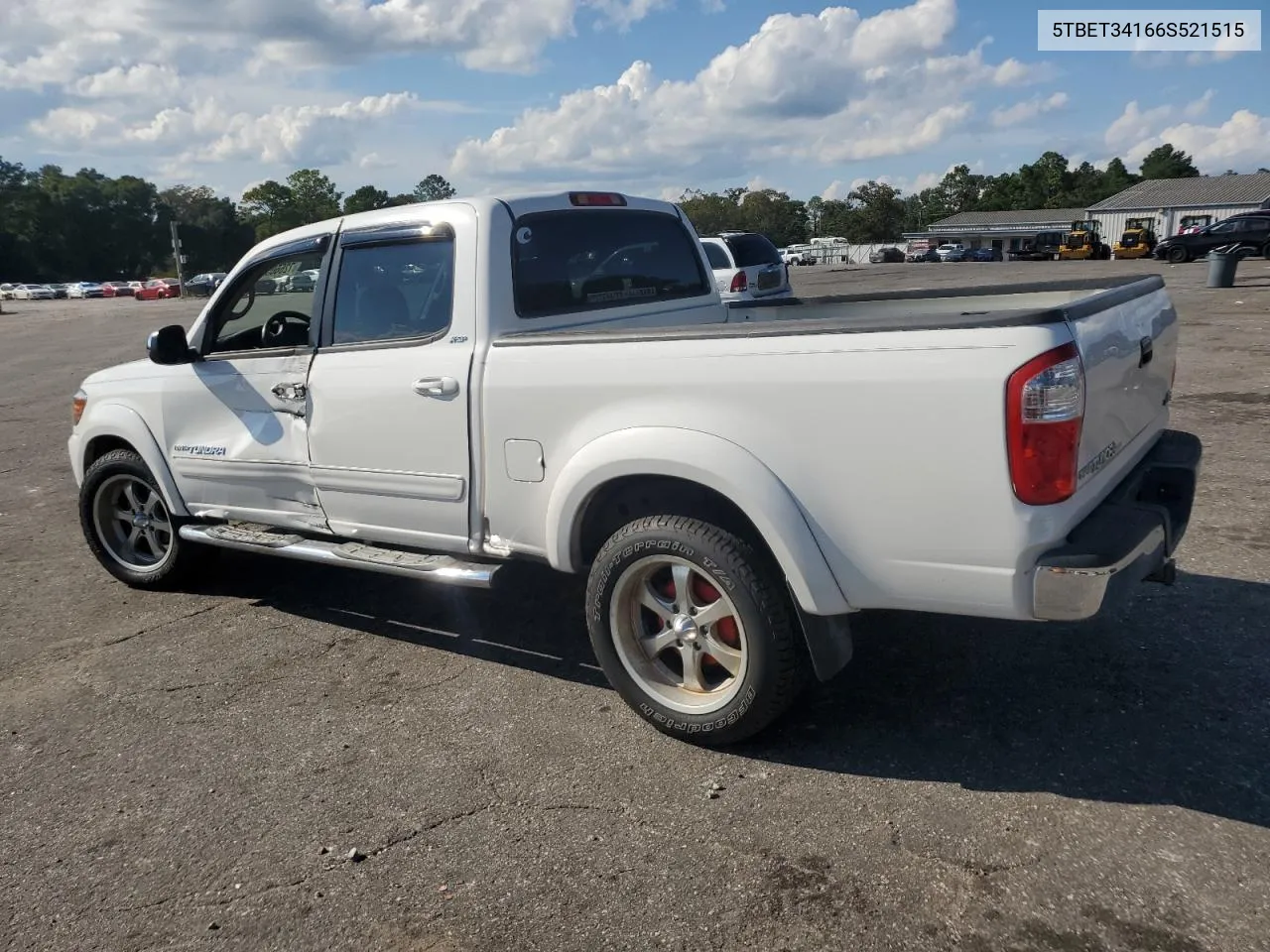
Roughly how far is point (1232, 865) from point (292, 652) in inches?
150

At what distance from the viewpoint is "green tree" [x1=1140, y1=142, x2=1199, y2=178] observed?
358ft

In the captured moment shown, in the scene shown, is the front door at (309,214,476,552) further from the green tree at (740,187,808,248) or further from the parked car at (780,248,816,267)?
the green tree at (740,187,808,248)

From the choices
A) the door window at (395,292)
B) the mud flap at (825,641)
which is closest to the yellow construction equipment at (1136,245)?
the door window at (395,292)

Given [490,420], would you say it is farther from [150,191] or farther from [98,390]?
[150,191]

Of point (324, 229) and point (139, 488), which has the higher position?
point (324, 229)

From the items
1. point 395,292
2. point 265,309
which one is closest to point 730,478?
point 395,292

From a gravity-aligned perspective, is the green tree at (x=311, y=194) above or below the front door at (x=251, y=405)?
above

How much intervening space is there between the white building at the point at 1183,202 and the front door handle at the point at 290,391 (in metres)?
72.1

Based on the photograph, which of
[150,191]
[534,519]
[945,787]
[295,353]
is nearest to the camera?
[945,787]

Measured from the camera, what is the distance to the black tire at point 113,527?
5.42 m

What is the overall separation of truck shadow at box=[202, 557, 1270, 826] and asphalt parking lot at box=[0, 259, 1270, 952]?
1 cm

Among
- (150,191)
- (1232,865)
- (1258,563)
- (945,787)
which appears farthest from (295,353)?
(150,191)

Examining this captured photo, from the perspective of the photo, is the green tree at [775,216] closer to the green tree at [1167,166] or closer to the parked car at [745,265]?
the green tree at [1167,166]

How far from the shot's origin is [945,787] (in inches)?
129
